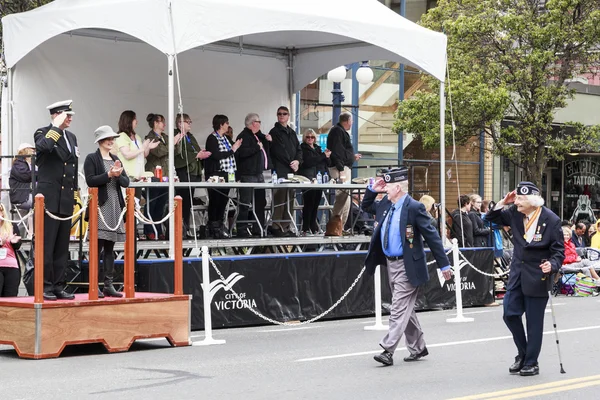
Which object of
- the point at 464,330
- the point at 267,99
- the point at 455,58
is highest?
the point at 455,58

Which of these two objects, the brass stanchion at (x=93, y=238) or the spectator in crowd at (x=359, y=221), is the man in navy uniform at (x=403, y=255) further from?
the spectator in crowd at (x=359, y=221)

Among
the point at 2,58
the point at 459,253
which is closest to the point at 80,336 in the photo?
the point at 2,58

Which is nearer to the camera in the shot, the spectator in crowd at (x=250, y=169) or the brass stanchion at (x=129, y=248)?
the brass stanchion at (x=129, y=248)

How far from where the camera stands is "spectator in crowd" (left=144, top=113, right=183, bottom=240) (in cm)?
1633

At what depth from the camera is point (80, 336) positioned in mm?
11516

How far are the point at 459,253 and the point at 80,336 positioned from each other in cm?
834

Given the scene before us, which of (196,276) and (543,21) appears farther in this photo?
(543,21)

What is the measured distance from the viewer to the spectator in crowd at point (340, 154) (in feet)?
61.7

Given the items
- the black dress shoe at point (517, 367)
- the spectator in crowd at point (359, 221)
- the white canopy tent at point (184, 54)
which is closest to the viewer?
the black dress shoe at point (517, 367)

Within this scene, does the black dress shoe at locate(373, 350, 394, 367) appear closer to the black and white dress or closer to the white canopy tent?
the black and white dress

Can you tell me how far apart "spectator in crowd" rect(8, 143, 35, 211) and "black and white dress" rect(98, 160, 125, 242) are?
2497mm

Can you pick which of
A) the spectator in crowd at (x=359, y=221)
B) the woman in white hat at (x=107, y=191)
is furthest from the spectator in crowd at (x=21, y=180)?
the spectator in crowd at (x=359, y=221)

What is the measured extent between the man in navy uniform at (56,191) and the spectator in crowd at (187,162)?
4.82 meters

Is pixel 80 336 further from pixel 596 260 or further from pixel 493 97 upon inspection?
pixel 493 97
